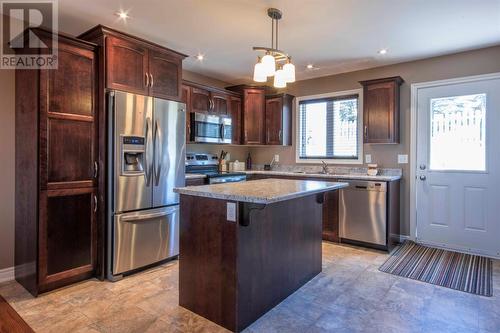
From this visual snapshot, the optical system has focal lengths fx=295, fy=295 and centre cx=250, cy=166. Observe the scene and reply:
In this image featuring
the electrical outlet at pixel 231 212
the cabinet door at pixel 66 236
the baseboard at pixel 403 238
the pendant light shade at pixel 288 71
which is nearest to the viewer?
the electrical outlet at pixel 231 212

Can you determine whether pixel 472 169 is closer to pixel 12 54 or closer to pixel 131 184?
pixel 131 184

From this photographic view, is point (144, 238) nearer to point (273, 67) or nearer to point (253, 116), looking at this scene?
point (273, 67)

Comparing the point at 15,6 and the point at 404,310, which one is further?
the point at 15,6

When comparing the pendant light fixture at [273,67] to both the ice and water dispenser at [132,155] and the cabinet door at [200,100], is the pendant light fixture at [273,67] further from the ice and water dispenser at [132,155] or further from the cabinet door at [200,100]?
the cabinet door at [200,100]

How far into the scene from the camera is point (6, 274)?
2.84 m

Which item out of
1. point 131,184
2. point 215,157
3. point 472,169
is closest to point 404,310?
point 472,169

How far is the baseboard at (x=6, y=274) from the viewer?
9.26 feet

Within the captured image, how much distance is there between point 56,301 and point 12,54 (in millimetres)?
2327

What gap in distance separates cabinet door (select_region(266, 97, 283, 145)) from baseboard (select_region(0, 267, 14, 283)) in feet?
12.3

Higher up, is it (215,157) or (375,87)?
(375,87)

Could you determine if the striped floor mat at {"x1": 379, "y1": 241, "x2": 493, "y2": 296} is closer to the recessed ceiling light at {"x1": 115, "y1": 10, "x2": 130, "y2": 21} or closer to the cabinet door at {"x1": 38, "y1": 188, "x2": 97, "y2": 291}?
the cabinet door at {"x1": 38, "y1": 188, "x2": 97, "y2": 291}

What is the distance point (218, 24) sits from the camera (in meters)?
3.06

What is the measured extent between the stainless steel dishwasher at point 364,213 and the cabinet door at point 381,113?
2.44 ft


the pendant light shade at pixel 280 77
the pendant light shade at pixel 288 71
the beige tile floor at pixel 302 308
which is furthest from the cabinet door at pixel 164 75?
the beige tile floor at pixel 302 308
